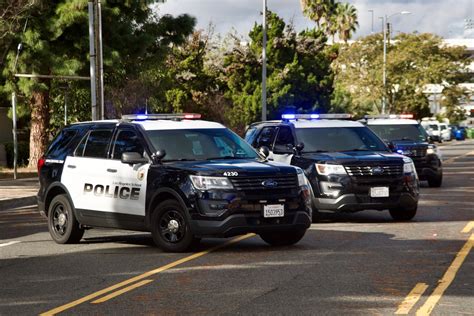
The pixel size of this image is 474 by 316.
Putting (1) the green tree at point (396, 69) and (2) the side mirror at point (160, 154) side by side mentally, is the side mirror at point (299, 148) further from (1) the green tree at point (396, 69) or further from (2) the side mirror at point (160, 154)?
(1) the green tree at point (396, 69)

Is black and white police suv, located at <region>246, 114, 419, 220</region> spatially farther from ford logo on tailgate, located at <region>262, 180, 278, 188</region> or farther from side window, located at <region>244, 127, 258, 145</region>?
ford logo on tailgate, located at <region>262, 180, 278, 188</region>

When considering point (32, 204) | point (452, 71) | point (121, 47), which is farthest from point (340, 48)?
point (32, 204)

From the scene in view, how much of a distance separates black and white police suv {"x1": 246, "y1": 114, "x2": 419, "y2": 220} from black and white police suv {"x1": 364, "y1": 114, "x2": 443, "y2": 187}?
7.06 m

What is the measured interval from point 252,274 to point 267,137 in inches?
351

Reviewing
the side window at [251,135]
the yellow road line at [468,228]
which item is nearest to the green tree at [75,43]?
the side window at [251,135]

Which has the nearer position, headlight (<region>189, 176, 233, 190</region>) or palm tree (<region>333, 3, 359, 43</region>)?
headlight (<region>189, 176, 233, 190</region>)

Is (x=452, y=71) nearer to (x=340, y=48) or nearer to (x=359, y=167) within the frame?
(x=340, y=48)

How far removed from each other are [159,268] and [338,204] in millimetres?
5559

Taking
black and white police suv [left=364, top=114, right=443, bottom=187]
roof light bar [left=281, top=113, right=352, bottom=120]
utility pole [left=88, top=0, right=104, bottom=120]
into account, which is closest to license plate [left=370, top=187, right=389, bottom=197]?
roof light bar [left=281, top=113, right=352, bottom=120]

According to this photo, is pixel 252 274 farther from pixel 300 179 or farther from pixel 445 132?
pixel 445 132

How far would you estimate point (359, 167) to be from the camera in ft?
55.1

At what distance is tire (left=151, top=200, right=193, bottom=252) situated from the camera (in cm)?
1305

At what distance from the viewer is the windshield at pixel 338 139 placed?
1831 cm

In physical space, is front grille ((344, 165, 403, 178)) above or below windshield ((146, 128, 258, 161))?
below
